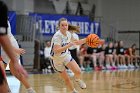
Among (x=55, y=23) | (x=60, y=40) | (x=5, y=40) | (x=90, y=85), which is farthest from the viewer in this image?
(x=55, y=23)

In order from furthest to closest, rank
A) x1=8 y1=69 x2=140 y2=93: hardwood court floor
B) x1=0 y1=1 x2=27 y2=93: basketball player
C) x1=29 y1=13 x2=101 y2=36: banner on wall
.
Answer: x1=29 y1=13 x2=101 y2=36: banner on wall, x1=8 y1=69 x2=140 y2=93: hardwood court floor, x1=0 y1=1 x2=27 y2=93: basketball player

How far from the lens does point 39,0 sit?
24969mm

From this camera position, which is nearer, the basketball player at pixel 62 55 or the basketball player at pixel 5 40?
the basketball player at pixel 5 40

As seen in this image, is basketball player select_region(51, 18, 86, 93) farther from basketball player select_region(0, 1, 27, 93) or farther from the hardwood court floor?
basketball player select_region(0, 1, 27, 93)

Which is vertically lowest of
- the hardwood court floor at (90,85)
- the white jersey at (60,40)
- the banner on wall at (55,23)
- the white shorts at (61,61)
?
the hardwood court floor at (90,85)

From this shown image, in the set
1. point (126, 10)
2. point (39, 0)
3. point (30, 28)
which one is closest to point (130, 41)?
point (126, 10)

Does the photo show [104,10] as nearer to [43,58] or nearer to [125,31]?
[125,31]

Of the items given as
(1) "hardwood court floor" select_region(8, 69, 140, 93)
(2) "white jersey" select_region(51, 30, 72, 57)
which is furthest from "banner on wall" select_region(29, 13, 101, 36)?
(2) "white jersey" select_region(51, 30, 72, 57)

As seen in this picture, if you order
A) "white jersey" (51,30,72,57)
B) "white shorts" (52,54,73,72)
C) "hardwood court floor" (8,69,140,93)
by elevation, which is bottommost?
A: "hardwood court floor" (8,69,140,93)

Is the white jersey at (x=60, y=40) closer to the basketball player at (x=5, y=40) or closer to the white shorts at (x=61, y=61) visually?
the white shorts at (x=61, y=61)

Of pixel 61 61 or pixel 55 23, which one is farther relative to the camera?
pixel 55 23

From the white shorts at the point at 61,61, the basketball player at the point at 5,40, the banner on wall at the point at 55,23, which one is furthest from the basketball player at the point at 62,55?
the banner on wall at the point at 55,23

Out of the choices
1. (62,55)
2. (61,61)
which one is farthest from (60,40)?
(61,61)

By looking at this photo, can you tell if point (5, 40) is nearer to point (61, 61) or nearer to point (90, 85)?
point (61, 61)
